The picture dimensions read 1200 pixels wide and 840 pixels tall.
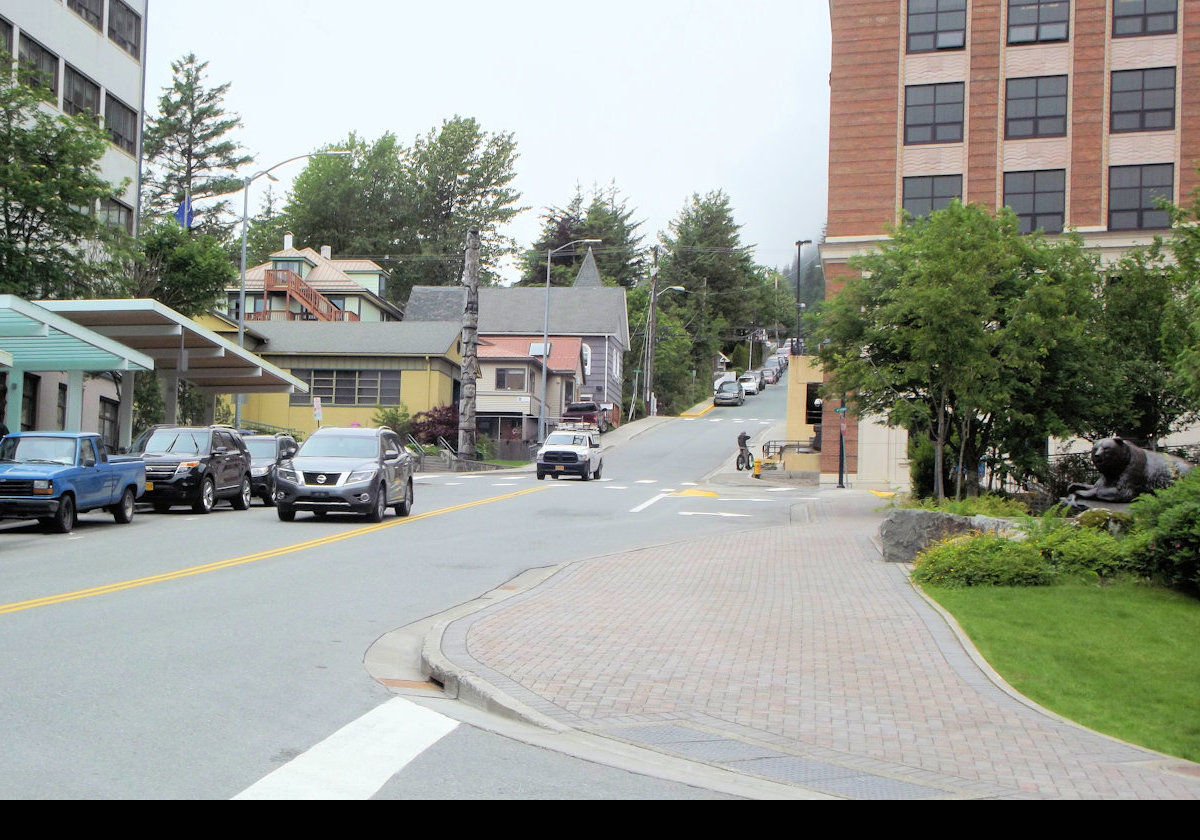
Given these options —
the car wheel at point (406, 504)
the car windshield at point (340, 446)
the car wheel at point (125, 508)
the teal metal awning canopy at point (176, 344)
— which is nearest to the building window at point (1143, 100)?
the car wheel at point (406, 504)

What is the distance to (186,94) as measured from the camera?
85625 mm

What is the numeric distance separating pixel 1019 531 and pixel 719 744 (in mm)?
10615

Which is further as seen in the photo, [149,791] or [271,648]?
[271,648]

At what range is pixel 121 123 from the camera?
41469 millimetres

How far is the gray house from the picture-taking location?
249ft

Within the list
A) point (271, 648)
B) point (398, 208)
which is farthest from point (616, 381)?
point (271, 648)

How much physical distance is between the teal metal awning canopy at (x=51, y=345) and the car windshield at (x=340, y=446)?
5.27m

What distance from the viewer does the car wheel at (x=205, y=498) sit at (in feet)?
80.3

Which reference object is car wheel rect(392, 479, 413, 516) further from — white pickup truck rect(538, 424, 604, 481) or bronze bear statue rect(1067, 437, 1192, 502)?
white pickup truck rect(538, 424, 604, 481)

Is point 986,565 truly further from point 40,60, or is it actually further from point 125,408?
point 40,60

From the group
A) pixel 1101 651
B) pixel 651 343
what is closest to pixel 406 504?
pixel 1101 651

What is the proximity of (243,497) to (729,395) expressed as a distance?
239ft

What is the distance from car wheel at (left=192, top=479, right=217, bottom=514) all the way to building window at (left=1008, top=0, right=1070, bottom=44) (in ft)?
102
